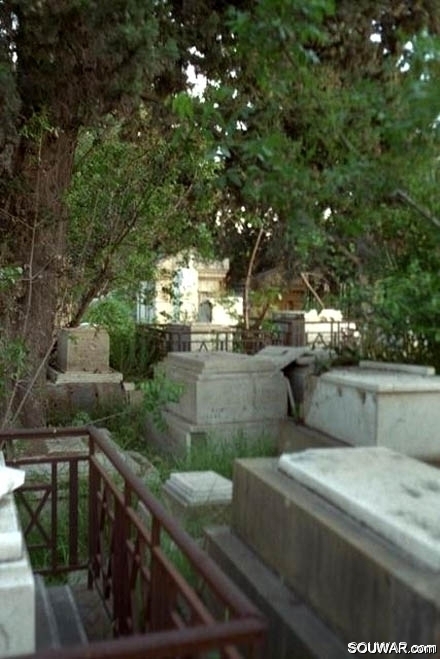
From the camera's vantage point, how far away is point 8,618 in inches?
70.3

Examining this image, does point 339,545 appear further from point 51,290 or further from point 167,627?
point 51,290

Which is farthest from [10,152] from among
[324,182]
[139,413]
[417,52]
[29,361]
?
[417,52]

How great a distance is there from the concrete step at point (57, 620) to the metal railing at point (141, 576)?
5.3 inches

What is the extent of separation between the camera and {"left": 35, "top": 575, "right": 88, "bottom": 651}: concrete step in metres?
2.50

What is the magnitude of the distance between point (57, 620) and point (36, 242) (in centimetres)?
411

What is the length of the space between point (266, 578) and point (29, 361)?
414 cm

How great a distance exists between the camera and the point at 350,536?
7.22ft

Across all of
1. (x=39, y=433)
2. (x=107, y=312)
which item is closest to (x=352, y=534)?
(x=39, y=433)

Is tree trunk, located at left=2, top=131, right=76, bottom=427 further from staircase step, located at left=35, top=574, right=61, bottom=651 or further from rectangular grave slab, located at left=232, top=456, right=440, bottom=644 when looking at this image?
rectangular grave slab, located at left=232, top=456, right=440, bottom=644

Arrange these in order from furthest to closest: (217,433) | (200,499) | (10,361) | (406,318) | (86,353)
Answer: (86,353) < (217,433) < (10,361) < (406,318) < (200,499)

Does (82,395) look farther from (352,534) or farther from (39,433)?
(352,534)

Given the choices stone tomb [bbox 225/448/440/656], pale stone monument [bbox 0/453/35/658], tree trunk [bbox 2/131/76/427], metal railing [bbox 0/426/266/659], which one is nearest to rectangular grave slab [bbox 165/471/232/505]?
metal railing [bbox 0/426/266/659]

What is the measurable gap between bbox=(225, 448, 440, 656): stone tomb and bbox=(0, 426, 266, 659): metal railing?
308 millimetres

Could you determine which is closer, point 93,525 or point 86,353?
→ point 93,525
